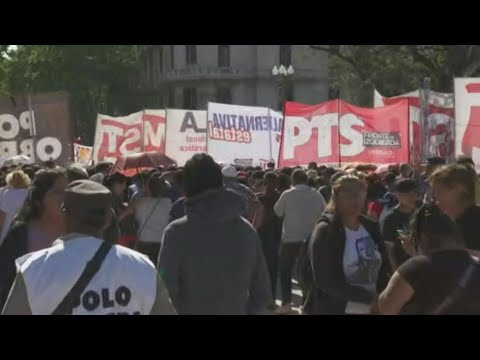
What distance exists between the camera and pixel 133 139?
2083cm

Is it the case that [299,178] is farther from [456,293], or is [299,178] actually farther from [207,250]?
[456,293]

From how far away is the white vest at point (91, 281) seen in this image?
3271 millimetres

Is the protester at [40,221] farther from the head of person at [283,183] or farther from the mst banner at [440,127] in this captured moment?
the mst banner at [440,127]

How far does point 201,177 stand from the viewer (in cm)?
443

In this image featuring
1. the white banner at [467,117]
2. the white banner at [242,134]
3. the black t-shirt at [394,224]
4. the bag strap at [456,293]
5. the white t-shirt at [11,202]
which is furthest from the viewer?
the white banner at [242,134]

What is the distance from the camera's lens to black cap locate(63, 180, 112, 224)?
344 cm

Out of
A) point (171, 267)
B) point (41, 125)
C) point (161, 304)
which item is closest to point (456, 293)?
point (161, 304)

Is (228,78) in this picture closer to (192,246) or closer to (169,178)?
(169,178)

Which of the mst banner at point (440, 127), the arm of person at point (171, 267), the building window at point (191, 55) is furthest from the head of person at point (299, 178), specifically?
the building window at point (191, 55)

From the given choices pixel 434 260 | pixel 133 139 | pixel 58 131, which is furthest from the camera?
pixel 133 139

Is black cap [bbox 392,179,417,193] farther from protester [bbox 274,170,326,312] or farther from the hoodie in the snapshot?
protester [bbox 274,170,326,312]

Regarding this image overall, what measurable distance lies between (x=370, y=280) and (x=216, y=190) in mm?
1205

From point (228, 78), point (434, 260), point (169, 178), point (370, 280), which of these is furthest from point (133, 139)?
point (228, 78)

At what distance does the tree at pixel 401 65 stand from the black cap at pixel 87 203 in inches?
760
